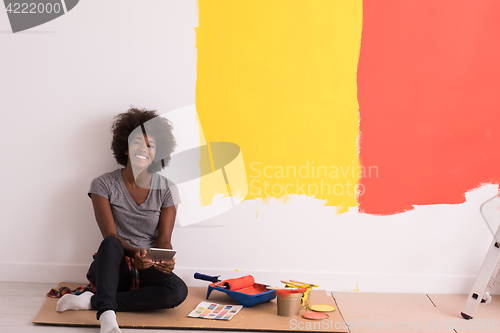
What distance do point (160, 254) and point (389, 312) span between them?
1.11 meters

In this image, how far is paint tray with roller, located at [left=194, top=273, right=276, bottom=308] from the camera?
6.24ft

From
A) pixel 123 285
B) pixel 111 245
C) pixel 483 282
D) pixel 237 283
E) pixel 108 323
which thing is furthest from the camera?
pixel 237 283

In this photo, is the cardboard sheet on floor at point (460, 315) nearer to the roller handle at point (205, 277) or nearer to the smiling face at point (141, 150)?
the roller handle at point (205, 277)

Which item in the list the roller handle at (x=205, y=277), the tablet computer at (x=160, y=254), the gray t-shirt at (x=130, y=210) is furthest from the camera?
the roller handle at (x=205, y=277)

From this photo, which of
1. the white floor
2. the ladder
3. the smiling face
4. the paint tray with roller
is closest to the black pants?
the white floor

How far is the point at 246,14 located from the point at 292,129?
2.16ft

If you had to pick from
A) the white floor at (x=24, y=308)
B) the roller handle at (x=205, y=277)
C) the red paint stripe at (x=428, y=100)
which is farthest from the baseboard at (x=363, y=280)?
the white floor at (x=24, y=308)

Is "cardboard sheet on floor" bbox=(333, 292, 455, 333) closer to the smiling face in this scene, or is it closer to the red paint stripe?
the red paint stripe

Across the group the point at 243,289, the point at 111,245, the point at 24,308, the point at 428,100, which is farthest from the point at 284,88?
the point at 24,308

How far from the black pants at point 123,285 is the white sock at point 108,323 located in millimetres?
34

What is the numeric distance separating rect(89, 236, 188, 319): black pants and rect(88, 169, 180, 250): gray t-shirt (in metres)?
0.17

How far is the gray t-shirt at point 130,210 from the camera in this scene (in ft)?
6.32

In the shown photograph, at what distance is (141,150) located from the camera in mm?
2006

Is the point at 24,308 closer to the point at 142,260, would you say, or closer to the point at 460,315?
the point at 142,260
